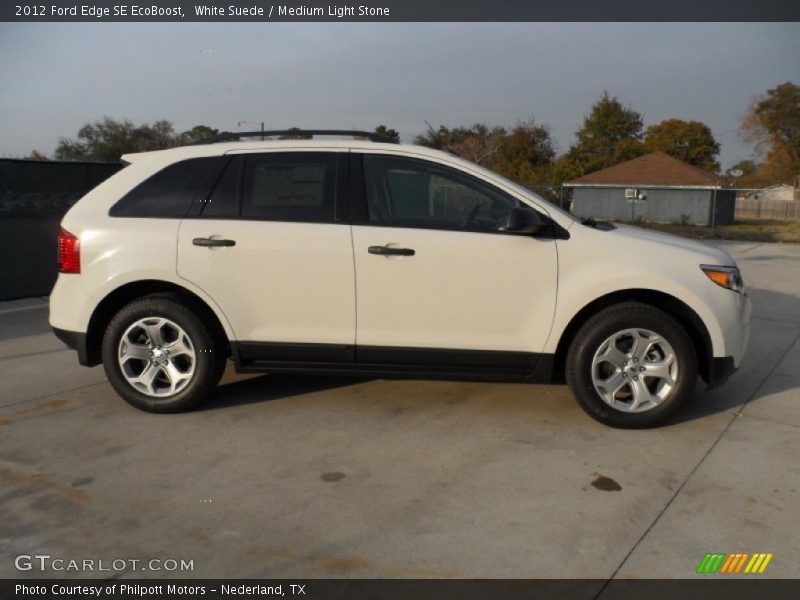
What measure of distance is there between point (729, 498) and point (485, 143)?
126 ft

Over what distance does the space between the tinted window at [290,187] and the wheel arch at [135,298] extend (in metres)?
0.69

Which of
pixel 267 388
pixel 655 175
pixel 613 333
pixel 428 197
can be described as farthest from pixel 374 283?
pixel 655 175

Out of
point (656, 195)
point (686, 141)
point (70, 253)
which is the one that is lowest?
point (70, 253)

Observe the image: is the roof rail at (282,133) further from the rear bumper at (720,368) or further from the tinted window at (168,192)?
the rear bumper at (720,368)

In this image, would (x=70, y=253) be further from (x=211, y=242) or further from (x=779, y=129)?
(x=779, y=129)

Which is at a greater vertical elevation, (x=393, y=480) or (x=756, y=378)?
(x=756, y=378)

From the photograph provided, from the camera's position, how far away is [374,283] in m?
4.62

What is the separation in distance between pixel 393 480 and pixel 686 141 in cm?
6641

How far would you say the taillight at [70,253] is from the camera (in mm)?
4773

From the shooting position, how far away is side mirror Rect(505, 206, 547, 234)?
14.6ft

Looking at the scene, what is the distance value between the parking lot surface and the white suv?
36 cm
